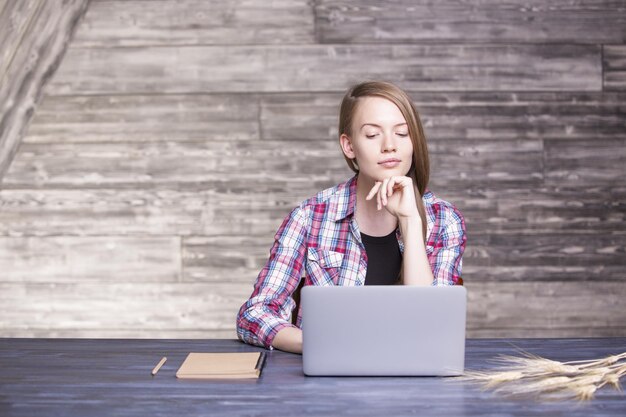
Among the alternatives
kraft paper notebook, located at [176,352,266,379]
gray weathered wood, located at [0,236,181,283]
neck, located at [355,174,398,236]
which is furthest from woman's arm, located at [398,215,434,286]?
gray weathered wood, located at [0,236,181,283]

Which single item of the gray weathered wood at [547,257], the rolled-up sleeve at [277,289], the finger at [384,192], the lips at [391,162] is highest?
the lips at [391,162]

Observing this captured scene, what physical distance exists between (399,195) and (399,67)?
1.49m

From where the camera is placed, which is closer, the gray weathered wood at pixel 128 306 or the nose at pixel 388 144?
the nose at pixel 388 144

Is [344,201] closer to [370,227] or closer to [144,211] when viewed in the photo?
[370,227]

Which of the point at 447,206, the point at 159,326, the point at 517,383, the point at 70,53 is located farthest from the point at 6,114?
the point at 517,383

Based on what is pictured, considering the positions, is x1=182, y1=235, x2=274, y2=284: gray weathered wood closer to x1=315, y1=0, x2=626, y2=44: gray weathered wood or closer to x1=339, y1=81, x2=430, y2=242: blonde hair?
x1=315, y1=0, x2=626, y2=44: gray weathered wood

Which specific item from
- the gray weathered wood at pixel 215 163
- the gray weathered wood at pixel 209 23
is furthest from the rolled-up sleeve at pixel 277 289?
the gray weathered wood at pixel 209 23

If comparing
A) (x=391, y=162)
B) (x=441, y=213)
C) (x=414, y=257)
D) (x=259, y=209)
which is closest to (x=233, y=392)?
(x=414, y=257)

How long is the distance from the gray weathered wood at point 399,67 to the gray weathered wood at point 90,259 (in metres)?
0.71

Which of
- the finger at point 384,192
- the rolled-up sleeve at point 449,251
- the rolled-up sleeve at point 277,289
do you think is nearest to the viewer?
the rolled-up sleeve at point 277,289

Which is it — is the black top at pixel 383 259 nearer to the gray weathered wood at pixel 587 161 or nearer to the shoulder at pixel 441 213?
the shoulder at pixel 441 213

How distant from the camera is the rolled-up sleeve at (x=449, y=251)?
1952 millimetres

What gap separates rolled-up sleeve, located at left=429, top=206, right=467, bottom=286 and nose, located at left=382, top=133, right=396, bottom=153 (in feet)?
1.08

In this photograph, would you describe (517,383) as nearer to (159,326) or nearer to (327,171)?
(327,171)
